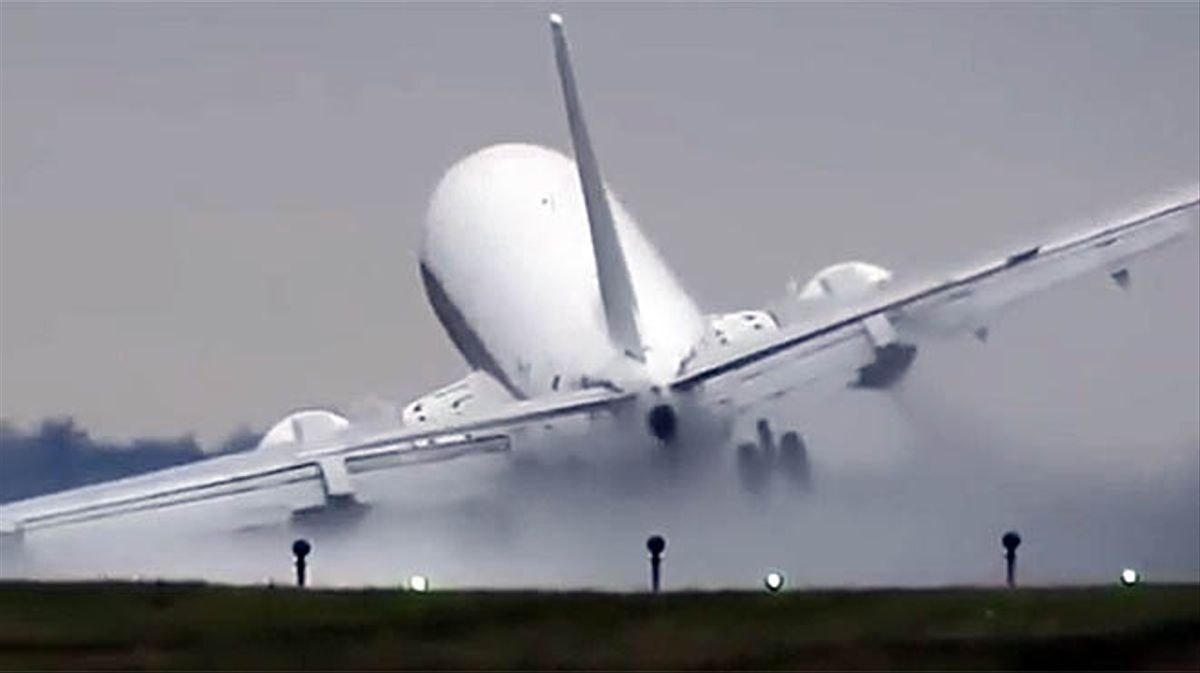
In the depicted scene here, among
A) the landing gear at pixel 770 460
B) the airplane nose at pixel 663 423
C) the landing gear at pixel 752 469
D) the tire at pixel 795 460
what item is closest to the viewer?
the tire at pixel 795 460

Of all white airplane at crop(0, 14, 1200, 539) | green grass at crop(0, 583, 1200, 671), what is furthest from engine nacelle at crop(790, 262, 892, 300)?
green grass at crop(0, 583, 1200, 671)

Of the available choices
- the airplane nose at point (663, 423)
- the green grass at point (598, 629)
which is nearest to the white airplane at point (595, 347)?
the airplane nose at point (663, 423)

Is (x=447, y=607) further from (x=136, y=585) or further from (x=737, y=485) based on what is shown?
(x=737, y=485)

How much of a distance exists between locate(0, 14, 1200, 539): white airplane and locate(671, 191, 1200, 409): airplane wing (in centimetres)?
7

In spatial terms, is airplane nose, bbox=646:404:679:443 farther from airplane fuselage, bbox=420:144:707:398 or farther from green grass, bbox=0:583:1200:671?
green grass, bbox=0:583:1200:671

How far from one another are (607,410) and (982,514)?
15.9 m

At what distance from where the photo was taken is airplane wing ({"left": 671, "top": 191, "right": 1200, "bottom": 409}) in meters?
110

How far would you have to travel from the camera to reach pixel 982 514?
94.8m

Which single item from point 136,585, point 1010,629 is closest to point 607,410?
point 136,585

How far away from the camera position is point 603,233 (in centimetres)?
11244

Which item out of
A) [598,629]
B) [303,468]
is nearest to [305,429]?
[303,468]

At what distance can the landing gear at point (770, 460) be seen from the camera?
10225 cm

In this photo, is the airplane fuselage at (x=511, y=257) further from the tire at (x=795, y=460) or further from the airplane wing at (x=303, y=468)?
the tire at (x=795, y=460)

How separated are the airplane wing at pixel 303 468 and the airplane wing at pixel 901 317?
352 centimetres
